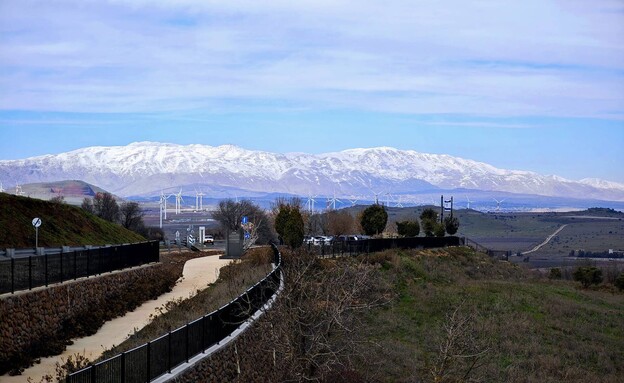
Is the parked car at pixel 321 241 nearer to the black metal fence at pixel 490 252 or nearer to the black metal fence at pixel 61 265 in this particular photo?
the black metal fence at pixel 490 252

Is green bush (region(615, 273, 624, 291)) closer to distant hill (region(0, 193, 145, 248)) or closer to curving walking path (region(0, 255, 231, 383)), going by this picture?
curving walking path (region(0, 255, 231, 383))

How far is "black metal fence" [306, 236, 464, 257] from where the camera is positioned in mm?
50894

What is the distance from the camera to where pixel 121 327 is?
2891 centimetres

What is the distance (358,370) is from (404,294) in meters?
18.9

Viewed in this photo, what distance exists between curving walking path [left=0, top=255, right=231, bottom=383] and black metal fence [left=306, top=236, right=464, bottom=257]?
5.26m

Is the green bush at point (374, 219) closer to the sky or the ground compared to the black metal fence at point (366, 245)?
closer to the sky

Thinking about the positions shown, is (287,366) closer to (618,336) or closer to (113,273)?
(113,273)

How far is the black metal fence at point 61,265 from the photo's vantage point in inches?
974

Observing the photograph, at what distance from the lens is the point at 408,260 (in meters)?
55.5

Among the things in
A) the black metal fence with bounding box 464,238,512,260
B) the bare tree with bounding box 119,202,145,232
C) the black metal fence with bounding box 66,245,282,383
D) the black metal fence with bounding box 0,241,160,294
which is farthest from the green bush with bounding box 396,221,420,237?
the black metal fence with bounding box 66,245,282,383

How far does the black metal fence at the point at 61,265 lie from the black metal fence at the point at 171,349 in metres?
5.85

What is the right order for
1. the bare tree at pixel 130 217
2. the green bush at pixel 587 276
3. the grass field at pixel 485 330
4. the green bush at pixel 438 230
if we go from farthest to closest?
the bare tree at pixel 130 217
the green bush at pixel 438 230
the green bush at pixel 587 276
the grass field at pixel 485 330

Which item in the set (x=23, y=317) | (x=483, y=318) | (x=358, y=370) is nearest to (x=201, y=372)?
(x=23, y=317)

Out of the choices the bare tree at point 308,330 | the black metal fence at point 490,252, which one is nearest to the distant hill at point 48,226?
the bare tree at point 308,330
